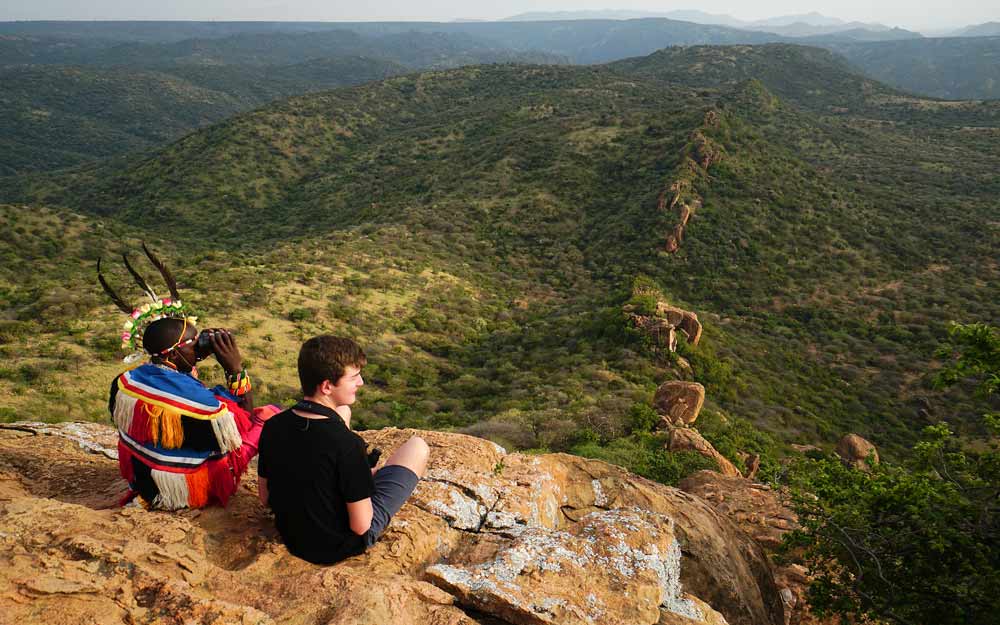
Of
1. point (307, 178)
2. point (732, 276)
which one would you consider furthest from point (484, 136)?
point (732, 276)

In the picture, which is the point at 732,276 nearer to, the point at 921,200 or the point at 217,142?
the point at 921,200

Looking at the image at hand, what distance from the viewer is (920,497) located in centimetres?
427

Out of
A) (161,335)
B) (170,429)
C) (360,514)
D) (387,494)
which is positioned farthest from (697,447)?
(161,335)

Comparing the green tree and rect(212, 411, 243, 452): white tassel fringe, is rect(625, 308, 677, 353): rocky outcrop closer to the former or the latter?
the green tree

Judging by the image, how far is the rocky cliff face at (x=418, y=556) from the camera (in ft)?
7.70

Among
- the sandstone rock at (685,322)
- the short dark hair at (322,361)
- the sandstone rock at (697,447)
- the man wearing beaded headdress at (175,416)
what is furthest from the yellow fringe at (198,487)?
the sandstone rock at (685,322)

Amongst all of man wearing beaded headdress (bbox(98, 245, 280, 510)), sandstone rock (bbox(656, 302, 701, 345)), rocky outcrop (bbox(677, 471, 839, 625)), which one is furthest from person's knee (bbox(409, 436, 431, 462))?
sandstone rock (bbox(656, 302, 701, 345))

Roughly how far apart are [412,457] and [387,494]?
15.5 inches

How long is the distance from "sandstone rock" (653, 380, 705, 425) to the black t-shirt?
37.1ft

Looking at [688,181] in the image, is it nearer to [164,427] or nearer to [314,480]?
[314,480]

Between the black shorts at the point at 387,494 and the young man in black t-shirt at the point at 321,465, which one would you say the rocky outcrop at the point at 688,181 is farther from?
the young man in black t-shirt at the point at 321,465

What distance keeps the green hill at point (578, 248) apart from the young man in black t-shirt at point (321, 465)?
8.32 m

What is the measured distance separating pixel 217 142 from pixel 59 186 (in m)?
18.9

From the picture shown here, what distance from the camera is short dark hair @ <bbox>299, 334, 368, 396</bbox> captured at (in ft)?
9.43
